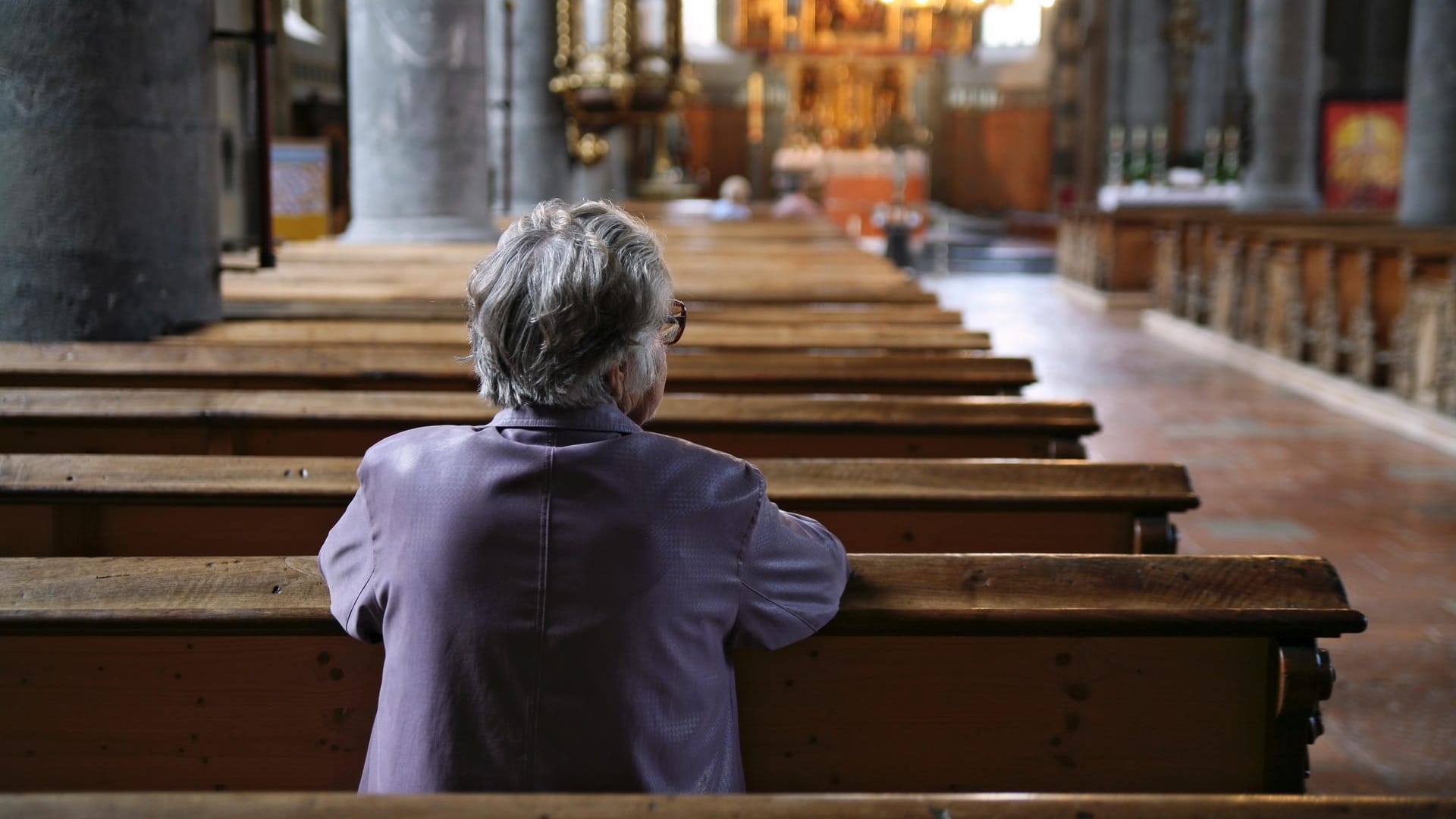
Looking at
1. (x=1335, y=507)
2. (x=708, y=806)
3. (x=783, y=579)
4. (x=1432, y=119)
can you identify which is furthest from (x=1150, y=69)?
(x=708, y=806)

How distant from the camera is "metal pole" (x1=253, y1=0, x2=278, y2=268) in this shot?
13.9 feet

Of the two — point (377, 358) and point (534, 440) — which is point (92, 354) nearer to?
point (377, 358)

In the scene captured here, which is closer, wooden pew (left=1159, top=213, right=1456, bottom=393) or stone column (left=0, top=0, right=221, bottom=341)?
stone column (left=0, top=0, right=221, bottom=341)

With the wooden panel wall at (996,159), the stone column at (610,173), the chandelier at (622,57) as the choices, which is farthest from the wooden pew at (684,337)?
the wooden panel wall at (996,159)

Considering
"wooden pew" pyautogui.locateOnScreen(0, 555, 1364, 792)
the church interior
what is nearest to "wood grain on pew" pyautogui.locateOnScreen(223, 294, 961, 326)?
the church interior

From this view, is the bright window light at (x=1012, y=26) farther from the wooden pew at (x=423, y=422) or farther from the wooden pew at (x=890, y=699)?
the wooden pew at (x=890, y=699)

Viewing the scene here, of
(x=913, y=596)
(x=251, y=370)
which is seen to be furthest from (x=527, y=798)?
(x=251, y=370)

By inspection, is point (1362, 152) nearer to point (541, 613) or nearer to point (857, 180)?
point (857, 180)

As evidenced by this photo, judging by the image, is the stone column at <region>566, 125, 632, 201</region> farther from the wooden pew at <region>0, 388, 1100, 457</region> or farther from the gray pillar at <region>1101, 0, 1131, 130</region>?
the gray pillar at <region>1101, 0, 1131, 130</region>

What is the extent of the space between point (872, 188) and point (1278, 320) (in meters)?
11.0

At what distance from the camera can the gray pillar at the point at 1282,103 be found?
1352 cm

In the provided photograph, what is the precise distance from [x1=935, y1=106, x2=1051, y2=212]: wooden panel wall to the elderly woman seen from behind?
78.7 feet

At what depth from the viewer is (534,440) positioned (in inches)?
59.9

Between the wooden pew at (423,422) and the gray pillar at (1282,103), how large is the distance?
38.4 ft
